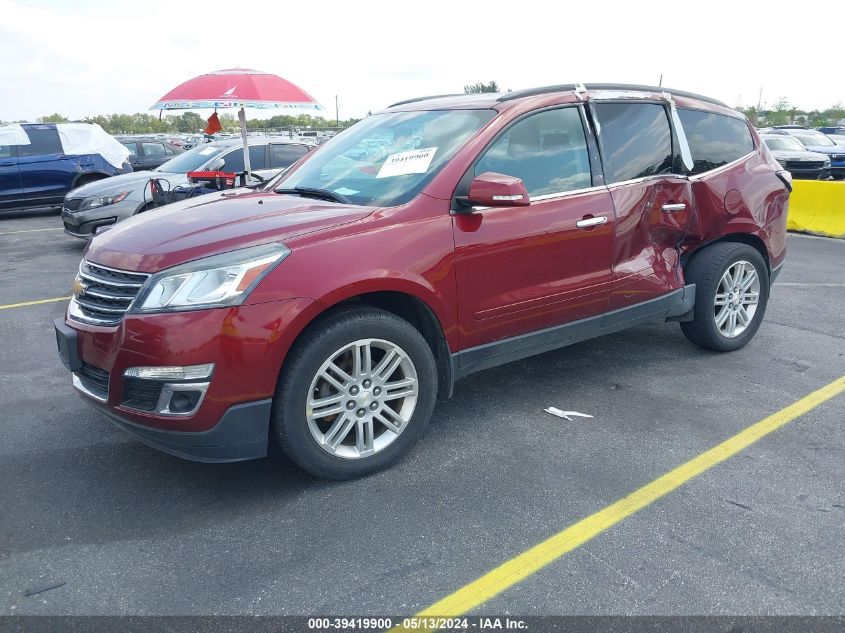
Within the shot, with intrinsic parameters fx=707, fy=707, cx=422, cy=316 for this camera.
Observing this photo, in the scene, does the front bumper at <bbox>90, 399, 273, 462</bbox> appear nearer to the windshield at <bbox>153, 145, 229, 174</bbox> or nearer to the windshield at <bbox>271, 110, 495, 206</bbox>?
the windshield at <bbox>271, 110, 495, 206</bbox>

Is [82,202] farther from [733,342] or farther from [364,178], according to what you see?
[733,342]

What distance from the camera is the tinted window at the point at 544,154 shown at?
3.71 m

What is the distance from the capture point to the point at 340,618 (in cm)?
241

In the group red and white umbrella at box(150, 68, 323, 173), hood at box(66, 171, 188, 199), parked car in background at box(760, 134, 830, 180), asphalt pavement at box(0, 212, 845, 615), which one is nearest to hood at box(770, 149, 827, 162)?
parked car in background at box(760, 134, 830, 180)

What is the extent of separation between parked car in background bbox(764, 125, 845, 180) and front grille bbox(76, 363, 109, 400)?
20.2 meters

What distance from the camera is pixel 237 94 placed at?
27.5 ft

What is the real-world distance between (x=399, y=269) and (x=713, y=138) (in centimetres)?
287

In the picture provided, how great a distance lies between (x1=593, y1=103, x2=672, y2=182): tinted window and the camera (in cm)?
420

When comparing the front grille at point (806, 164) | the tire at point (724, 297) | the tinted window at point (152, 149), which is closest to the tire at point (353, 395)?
the tire at point (724, 297)

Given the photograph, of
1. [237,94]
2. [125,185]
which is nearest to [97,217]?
[125,185]

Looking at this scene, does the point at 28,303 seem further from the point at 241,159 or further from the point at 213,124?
the point at 241,159

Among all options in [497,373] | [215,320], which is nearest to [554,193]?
[497,373]

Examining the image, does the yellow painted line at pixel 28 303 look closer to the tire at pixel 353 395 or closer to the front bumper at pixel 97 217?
the front bumper at pixel 97 217

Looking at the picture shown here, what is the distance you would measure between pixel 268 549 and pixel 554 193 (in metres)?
2.34
